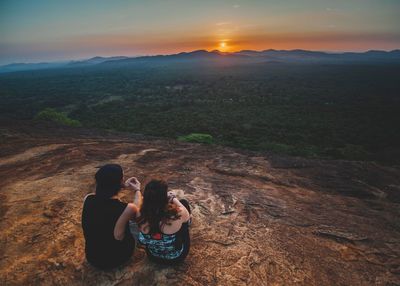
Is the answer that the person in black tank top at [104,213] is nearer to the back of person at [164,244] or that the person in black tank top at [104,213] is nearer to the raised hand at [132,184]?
the back of person at [164,244]

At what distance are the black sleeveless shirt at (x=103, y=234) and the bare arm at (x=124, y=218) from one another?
0.14 feet

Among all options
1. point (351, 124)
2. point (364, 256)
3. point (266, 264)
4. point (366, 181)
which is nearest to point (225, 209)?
point (266, 264)

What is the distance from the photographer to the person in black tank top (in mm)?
3071

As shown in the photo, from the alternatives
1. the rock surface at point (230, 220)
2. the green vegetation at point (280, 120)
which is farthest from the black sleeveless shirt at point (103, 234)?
the green vegetation at point (280, 120)

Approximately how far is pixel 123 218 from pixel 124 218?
0.5 inches

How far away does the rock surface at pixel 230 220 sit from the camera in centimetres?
376

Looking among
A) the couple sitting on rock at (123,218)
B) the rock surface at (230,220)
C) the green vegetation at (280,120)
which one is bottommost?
the green vegetation at (280,120)

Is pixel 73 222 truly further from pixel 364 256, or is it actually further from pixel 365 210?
pixel 365 210

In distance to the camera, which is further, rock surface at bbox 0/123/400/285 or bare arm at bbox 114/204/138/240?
rock surface at bbox 0/123/400/285

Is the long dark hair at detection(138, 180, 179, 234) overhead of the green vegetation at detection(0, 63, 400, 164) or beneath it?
overhead

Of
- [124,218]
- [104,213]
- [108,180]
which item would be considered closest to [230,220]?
[124,218]

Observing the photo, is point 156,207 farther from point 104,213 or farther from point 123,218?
point 104,213

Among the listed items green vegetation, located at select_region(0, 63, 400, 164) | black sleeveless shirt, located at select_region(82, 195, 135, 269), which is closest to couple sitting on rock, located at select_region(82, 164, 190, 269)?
black sleeveless shirt, located at select_region(82, 195, 135, 269)

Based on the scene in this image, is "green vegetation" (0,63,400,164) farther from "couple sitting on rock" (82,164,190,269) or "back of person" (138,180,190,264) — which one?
"couple sitting on rock" (82,164,190,269)
